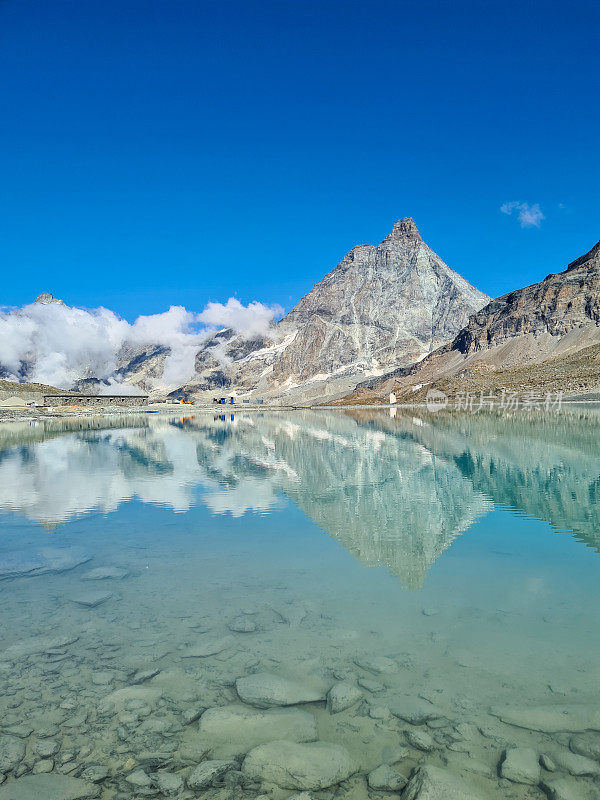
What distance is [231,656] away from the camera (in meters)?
9.75

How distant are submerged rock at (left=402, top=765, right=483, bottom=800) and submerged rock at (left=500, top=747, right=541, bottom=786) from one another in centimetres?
64

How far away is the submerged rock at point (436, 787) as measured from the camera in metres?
5.98

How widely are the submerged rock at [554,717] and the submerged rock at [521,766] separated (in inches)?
24.7

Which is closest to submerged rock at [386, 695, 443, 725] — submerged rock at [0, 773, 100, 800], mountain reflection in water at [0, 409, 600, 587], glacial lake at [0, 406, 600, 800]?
glacial lake at [0, 406, 600, 800]

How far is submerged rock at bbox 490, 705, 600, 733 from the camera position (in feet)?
24.2

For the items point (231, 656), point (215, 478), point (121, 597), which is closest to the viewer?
point (231, 656)

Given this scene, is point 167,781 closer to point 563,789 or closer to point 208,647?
point 208,647

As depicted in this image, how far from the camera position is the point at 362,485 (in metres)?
30.4

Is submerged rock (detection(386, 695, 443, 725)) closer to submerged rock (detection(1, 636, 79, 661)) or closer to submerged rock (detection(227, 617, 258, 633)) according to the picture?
submerged rock (detection(227, 617, 258, 633))

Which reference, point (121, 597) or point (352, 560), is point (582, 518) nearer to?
point (352, 560)

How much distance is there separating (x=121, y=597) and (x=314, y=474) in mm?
23089

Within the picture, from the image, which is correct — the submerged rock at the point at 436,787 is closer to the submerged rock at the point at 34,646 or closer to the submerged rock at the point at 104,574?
the submerged rock at the point at 34,646

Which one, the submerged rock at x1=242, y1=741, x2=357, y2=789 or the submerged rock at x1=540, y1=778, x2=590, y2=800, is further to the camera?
the submerged rock at x1=242, y1=741, x2=357, y2=789

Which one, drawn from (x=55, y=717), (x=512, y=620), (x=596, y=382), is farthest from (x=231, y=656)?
(x=596, y=382)
